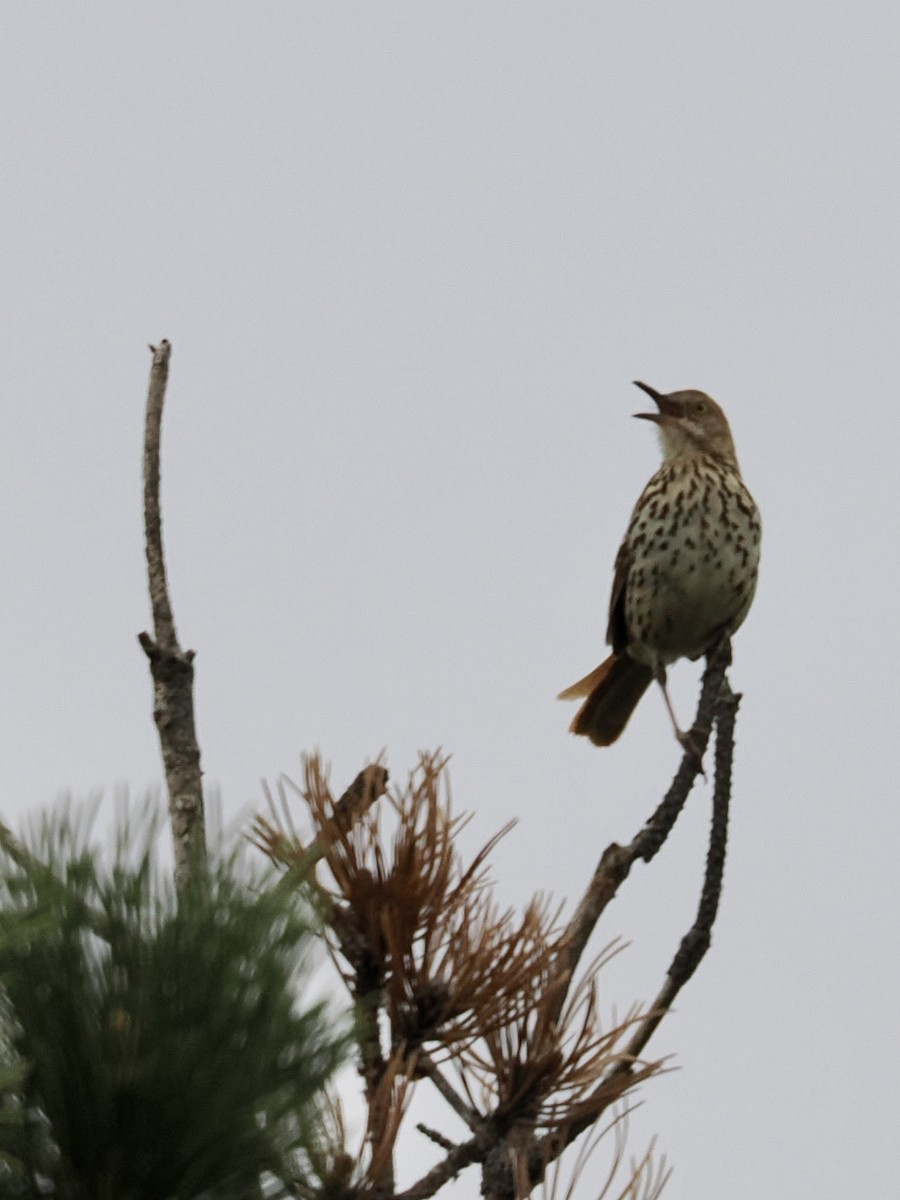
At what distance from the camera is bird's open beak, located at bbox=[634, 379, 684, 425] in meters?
Answer: 6.25

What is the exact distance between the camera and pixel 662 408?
20.9ft

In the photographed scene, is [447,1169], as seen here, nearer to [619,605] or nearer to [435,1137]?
→ [435,1137]

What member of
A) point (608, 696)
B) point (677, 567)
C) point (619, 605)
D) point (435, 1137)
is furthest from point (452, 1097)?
point (608, 696)

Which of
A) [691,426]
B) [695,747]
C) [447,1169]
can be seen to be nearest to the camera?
[447,1169]

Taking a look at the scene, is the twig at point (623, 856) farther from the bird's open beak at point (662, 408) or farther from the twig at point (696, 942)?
the bird's open beak at point (662, 408)

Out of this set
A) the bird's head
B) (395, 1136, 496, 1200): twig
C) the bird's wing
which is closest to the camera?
(395, 1136, 496, 1200): twig

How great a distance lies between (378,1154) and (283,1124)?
236 millimetres

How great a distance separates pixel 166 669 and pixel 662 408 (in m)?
4.39

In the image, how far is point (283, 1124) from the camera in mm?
1791

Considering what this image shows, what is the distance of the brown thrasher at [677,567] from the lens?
5.58 metres

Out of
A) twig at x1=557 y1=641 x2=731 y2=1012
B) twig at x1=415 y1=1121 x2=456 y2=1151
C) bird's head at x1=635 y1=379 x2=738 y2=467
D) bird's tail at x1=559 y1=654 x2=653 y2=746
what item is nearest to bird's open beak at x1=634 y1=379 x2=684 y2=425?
bird's head at x1=635 y1=379 x2=738 y2=467

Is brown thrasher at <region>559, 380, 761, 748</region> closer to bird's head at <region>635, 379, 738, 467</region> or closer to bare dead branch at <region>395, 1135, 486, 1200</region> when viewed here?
bird's head at <region>635, 379, 738, 467</region>

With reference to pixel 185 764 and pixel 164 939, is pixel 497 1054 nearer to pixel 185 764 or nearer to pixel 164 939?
pixel 185 764

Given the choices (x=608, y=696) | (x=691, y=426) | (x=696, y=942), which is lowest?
(x=696, y=942)
